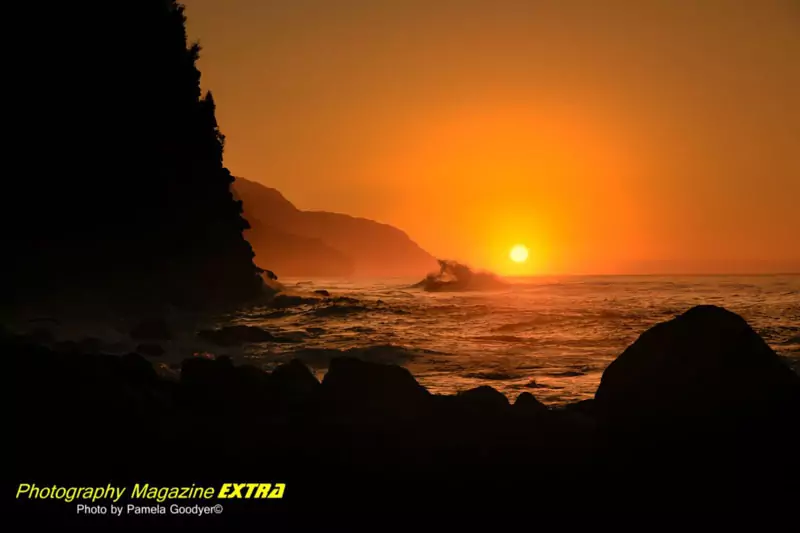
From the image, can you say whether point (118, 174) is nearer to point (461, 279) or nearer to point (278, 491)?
point (278, 491)

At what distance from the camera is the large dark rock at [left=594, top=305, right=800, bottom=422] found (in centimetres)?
725

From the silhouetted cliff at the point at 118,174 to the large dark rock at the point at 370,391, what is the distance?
24560 millimetres

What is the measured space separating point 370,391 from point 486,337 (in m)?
15.5

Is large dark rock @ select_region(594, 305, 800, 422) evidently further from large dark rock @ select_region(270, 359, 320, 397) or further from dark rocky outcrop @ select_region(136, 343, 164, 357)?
dark rocky outcrop @ select_region(136, 343, 164, 357)

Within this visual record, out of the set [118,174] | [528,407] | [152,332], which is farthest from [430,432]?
[118,174]

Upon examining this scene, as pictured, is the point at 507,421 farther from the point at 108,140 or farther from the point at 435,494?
the point at 108,140

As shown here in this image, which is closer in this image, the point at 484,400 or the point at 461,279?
the point at 484,400

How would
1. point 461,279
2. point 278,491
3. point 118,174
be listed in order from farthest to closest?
point 461,279
point 118,174
point 278,491

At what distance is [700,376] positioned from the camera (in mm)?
7539

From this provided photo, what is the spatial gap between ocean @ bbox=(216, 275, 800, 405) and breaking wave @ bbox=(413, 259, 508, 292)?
30.5 metres

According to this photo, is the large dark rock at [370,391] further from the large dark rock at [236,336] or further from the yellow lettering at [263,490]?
the large dark rock at [236,336]

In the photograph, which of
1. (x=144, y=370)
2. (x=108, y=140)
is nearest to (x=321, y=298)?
(x=108, y=140)

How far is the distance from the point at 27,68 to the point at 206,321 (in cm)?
1488

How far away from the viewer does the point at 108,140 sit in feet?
101
